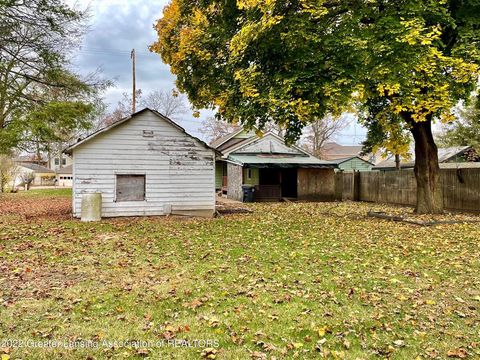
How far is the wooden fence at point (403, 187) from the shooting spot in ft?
47.8

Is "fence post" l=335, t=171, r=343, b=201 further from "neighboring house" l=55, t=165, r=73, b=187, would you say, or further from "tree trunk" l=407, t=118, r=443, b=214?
"neighboring house" l=55, t=165, r=73, b=187

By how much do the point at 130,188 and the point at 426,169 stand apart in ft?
37.9

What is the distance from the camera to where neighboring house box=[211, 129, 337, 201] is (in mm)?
23438

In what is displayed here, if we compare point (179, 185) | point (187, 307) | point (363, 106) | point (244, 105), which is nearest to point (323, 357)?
point (187, 307)

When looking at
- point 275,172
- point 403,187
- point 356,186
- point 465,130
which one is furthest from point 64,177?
point 465,130

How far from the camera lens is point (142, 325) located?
4.07 meters

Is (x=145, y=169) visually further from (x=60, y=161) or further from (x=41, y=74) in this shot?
(x=60, y=161)

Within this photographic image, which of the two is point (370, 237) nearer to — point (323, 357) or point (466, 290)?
point (466, 290)

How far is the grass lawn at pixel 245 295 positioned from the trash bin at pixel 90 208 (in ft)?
9.57

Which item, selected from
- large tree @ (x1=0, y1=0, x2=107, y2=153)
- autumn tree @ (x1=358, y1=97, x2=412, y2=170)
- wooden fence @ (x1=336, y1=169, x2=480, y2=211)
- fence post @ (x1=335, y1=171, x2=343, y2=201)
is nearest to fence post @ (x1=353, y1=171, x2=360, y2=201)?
wooden fence @ (x1=336, y1=169, x2=480, y2=211)

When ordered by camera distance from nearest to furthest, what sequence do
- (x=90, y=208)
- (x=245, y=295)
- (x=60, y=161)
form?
(x=245, y=295) → (x=90, y=208) → (x=60, y=161)

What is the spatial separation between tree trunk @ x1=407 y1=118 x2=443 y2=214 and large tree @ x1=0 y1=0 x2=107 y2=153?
14.8 metres

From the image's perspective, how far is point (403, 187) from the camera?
18734mm

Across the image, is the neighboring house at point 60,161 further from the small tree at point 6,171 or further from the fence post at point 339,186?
the fence post at point 339,186
